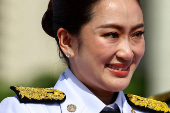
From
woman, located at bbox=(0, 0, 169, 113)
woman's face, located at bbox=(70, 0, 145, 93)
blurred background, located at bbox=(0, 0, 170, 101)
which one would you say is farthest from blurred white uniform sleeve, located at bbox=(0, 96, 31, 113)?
blurred background, located at bbox=(0, 0, 170, 101)

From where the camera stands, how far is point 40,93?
235 cm

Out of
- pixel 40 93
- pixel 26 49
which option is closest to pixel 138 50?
pixel 40 93

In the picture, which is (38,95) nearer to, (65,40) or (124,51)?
(65,40)

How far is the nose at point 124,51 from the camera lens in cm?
225

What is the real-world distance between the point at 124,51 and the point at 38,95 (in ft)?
1.69

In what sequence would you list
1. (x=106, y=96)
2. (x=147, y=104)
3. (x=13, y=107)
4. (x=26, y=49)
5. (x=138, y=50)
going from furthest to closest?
(x=26, y=49) < (x=147, y=104) < (x=106, y=96) < (x=138, y=50) < (x=13, y=107)

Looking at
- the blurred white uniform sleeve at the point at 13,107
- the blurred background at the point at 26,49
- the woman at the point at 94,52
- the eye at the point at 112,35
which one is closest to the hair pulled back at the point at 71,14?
the woman at the point at 94,52

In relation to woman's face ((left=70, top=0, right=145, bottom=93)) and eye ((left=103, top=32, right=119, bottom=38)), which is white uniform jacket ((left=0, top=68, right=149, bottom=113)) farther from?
eye ((left=103, top=32, right=119, bottom=38))

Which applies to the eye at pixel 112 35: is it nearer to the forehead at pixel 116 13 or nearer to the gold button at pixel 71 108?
the forehead at pixel 116 13

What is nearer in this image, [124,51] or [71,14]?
[124,51]

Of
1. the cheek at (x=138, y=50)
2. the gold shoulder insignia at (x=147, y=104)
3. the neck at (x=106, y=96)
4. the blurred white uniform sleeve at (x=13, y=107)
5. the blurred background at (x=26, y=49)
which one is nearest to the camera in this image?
the blurred white uniform sleeve at (x=13, y=107)

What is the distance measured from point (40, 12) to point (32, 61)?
69cm

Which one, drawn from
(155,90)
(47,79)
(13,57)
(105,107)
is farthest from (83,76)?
(155,90)

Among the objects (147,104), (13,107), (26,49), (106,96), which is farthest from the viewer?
(26,49)
